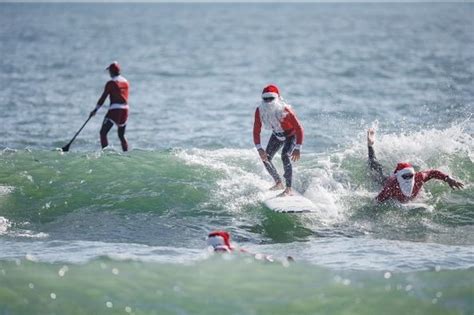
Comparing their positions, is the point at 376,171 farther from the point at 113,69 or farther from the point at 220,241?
the point at 113,69

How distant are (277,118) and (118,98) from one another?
15.9 ft

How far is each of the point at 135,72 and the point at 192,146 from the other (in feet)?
74.1

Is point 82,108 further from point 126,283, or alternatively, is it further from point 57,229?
point 126,283

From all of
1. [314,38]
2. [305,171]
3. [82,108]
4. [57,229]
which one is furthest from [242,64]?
[57,229]

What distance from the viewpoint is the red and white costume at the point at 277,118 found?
15.1 m

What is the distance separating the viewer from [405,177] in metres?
14.7

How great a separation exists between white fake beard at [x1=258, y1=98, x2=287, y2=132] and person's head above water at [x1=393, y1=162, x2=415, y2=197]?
227cm

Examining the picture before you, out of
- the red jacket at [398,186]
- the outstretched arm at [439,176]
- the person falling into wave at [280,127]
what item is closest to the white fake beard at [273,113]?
the person falling into wave at [280,127]

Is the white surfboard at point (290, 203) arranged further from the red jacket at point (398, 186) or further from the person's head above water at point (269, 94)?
the person's head above water at point (269, 94)

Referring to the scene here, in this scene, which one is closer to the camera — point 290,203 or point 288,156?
point 290,203

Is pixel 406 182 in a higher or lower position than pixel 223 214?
higher

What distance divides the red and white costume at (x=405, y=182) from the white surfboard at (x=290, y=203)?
143 cm

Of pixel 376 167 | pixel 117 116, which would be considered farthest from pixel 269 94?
pixel 117 116

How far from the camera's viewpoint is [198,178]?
17391 millimetres
